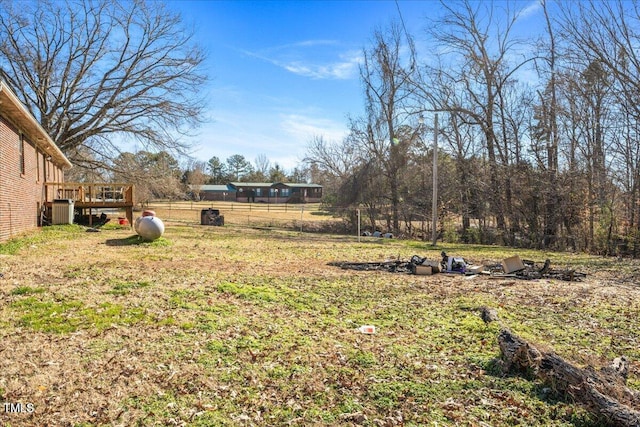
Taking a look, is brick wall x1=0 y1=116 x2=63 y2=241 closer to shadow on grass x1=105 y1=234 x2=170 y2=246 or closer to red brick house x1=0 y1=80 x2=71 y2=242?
red brick house x1=0 y1=80 x2=71 y2=242

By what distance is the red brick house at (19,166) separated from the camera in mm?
10781

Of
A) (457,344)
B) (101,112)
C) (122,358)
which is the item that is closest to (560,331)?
(457,344)

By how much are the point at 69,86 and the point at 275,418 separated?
23736 millimetres

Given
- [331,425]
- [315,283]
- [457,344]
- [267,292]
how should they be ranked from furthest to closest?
[315,283], [267,292], [457,344], [331,425]

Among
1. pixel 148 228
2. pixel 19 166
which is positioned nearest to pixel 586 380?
pixel 148 228

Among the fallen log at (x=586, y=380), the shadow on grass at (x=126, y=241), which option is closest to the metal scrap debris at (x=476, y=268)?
the fallen log at (x=586, y=380)

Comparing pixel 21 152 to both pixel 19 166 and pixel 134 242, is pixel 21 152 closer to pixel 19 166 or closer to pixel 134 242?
pixel 19 166

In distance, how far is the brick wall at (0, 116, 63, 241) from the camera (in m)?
10.9

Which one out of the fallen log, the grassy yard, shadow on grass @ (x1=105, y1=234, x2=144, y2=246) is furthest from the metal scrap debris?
shadow on grass @ (x1=105, y1=234, x2=144, y2=246)

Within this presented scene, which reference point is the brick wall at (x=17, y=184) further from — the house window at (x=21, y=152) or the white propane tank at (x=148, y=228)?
the white propane tank at (x=148, y=228)

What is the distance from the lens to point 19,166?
12648 mm

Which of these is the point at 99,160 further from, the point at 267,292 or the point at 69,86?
the point at 267,292

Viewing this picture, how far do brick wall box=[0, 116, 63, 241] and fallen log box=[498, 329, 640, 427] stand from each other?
1237 centimetres

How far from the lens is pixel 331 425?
9.64 feet
